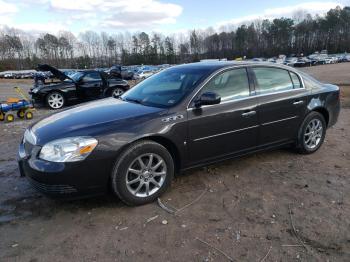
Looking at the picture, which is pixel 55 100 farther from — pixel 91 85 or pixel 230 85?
pixel 230 85

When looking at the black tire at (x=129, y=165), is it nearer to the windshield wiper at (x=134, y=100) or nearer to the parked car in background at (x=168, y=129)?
the parked car in background at (x=168, y=129)

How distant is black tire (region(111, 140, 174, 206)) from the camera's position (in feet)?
11.6

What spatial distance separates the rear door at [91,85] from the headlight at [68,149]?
988cm

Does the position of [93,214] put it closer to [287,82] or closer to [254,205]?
[254,205]

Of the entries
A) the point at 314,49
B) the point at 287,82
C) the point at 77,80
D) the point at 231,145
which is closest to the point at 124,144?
the point at 231,145

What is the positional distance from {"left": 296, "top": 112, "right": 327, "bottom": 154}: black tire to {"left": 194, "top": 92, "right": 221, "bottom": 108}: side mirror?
192cm

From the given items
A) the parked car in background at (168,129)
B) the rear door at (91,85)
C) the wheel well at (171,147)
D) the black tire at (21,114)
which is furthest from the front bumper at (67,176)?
the rear door at (91,85)

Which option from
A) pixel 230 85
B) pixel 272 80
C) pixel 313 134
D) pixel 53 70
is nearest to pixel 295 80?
pixel 272 80

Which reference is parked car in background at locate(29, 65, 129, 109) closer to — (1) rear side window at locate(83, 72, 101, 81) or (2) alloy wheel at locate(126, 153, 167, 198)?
(1) rear side window at locate(83, 72, 101, 81)

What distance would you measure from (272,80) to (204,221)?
2.45 metres

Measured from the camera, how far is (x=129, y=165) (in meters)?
3.59

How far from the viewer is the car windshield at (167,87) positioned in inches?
164

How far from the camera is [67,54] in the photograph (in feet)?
370

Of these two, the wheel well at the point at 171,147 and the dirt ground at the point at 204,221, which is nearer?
the dirt ground at the point at 204,221
